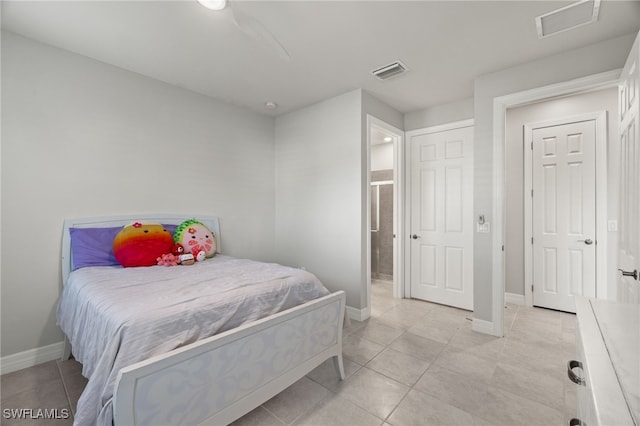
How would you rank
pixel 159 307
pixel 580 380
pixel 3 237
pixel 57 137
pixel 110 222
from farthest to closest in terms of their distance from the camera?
1. pixel 110 222
2. pixel 57 137
3. pixel 3 237
4. pixel 159 307
5. pixel 580 380

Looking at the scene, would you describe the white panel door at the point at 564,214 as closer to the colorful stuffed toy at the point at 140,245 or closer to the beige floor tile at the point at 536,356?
the beige floor tile at the point at 536,356

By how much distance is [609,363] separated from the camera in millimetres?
652

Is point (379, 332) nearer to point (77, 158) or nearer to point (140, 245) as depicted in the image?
point (140, 245)

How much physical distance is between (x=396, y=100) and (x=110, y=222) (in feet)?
11.3

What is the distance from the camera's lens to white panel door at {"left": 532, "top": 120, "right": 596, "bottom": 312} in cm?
322

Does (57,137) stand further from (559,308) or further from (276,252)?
(559,308)

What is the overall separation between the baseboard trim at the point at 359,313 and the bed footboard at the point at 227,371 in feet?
3.90

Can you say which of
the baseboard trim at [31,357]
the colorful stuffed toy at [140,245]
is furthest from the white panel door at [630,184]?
the baseboard trim at [31,357]

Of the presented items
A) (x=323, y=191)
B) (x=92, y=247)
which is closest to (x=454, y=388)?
(x=323, y=191)

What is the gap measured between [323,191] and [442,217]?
5.43 ft

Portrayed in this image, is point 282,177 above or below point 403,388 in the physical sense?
above

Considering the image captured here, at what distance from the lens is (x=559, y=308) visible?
11.2 ft

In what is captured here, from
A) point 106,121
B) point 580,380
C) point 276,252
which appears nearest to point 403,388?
point 580,380

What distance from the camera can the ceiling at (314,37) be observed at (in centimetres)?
193
